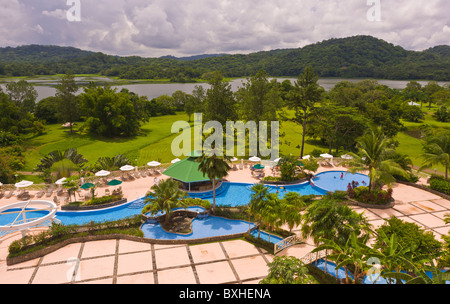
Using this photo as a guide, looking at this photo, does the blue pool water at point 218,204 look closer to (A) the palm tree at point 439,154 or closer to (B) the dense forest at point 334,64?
(A) the palm tree at point 439,154

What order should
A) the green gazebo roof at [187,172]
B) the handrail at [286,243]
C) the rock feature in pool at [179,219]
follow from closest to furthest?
the handrail at [286,243], the rock feature in pool at [179,219], the green gazebo roof at [187,172]

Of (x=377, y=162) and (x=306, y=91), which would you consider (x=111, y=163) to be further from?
(x=377, y=162)

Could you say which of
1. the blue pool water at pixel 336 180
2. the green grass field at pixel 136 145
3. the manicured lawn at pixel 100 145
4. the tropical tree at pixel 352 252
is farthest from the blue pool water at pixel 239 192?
the manicured lawn at pixel 100 145

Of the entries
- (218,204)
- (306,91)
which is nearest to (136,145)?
(218,204)

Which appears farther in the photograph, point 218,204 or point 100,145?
point 100,145

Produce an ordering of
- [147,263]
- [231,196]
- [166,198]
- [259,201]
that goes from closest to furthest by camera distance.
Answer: [147,263]
[259,201]
[166,198]
[231,196]
